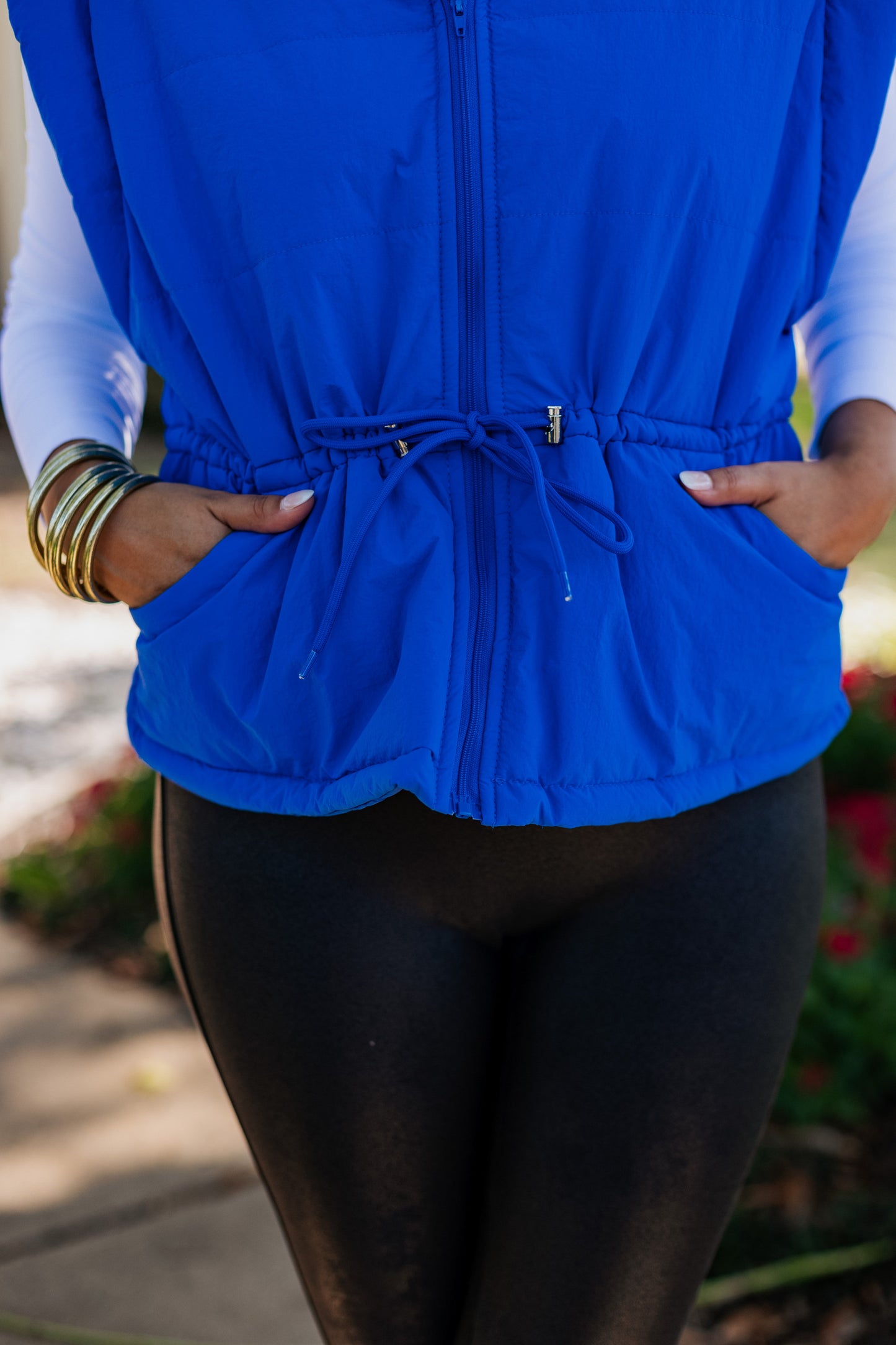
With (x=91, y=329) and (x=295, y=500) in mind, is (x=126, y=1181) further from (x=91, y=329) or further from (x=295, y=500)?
(x=295, y=500)

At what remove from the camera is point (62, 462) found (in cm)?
144

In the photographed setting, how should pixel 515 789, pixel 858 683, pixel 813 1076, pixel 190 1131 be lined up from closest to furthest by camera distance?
pixel 515 789 < pixel 813 1076 < pixel 190 1131 < pixel 858 683

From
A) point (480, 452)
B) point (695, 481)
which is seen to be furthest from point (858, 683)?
point (480, 452)

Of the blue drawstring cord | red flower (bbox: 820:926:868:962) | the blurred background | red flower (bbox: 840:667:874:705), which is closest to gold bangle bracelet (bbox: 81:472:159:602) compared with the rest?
the blue drawstring cord

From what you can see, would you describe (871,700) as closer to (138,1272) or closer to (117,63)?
(138,1272)

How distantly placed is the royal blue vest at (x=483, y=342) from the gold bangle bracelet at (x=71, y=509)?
0.19 metres

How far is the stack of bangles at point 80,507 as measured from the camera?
4.51 ft

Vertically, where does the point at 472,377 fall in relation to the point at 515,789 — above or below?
above

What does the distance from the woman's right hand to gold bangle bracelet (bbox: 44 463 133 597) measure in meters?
0.05

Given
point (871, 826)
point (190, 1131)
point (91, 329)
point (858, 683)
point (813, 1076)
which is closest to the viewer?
point (91, 329)

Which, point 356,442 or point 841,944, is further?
point 841,944

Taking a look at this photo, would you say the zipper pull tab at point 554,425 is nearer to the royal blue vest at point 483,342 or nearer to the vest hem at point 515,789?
the royal blue vest at point 483,342

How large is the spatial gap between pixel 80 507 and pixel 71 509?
0.01 metres

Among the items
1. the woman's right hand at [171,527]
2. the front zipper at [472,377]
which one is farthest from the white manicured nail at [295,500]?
the front zipper at [472,377]
